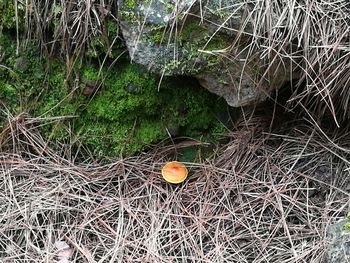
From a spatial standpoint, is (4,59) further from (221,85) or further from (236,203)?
(236,203)

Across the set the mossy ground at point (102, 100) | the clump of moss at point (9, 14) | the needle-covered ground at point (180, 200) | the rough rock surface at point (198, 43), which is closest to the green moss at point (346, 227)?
the needle-covered ground at point (180, 200)

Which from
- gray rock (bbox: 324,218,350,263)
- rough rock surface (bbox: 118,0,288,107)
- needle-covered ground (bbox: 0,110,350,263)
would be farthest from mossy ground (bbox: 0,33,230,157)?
gray rock (bbox: 324,218,350,263)

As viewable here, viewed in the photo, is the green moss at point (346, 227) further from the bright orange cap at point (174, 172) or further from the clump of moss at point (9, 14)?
the clump of moss at point (9, 14)

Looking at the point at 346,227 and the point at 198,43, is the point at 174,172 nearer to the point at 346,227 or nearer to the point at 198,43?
the point at 198,43

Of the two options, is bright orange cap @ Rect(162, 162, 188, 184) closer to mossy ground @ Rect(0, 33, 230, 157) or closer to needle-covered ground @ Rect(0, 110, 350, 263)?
needle-covered ground @ Rect(0, 110, 350, 263)

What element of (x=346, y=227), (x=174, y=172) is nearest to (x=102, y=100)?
(x=174, y=172)
